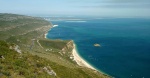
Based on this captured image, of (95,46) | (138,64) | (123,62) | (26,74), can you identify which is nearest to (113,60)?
(123,62)

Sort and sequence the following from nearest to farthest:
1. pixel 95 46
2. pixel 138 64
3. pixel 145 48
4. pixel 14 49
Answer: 1. pixel 14 49
2. pixel 138 64
3. pixel 145 48
4. pixel 95 46

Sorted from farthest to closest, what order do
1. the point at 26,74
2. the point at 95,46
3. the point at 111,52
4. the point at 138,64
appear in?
the point at 95,46 < the point at 111,52 < the point at 138,64 < the point at 26,74

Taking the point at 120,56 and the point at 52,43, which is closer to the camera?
the point at 120,56

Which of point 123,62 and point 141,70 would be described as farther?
point 123,62

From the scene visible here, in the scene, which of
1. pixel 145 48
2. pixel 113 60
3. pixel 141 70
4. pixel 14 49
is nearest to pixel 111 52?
pixel 113 60

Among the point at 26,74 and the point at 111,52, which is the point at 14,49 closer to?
the point at 26,74

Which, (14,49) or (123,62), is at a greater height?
(14,49)

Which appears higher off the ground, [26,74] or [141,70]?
[26,74]

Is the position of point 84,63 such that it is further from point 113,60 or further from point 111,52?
point 111,52

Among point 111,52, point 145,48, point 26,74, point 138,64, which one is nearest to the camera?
point 26,74
